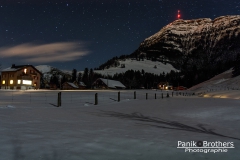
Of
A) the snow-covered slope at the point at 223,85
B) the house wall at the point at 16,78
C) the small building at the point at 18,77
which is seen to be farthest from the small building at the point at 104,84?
the house wall at the point at 16,78

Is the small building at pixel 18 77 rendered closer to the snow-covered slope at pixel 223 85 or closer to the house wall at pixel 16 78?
the house wall at pixel 16 78

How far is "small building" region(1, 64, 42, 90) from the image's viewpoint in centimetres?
7769

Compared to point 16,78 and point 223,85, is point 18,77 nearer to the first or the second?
point 16,78

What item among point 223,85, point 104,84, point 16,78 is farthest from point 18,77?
point 223,85

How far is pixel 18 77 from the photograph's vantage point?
3068 inches

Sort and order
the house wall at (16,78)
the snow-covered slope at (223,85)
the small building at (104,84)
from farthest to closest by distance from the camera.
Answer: the small building at (104,84)
the snow-covered slope at (223,85)
the house wall at (16,78)

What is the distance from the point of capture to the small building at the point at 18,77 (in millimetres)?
77688

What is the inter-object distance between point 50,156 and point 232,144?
5090mm

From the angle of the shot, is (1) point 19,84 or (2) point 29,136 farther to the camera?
(1) point 19,84

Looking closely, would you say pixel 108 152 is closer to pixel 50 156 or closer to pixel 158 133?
pixel 50 156

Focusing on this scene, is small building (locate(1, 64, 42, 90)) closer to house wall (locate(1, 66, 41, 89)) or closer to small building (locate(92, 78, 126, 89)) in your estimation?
house wall (locate(1, 66, 41, 89))

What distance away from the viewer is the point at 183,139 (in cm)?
728

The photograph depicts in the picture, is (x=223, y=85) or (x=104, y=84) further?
(x=104, y=84)

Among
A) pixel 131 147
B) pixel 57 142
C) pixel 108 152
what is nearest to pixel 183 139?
pixel 131 147
